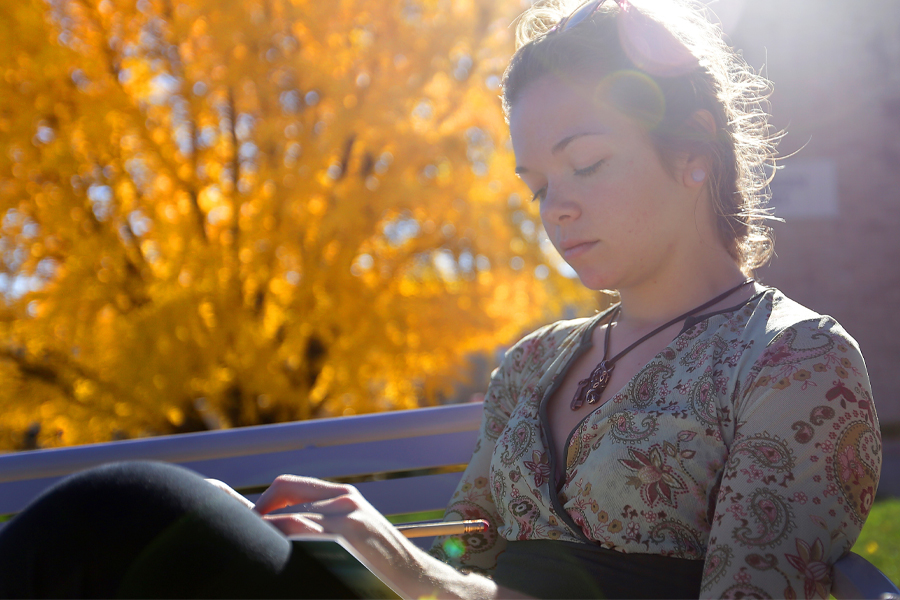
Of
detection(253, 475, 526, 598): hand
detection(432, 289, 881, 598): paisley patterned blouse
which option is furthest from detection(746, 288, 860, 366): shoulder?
detection(253, 475, 526, 598): hand

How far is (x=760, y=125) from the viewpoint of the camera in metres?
1.57

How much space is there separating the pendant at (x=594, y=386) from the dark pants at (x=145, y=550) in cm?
65

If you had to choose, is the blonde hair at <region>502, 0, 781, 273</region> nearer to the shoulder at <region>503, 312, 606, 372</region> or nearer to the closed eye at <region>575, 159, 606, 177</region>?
the closed eye at <region>575, 159, 606, 177</region>

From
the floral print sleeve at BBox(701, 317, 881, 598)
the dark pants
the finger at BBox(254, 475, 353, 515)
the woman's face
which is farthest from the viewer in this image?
the woman's face

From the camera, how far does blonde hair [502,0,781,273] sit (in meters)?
1.33

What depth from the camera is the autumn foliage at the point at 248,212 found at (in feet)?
11.8

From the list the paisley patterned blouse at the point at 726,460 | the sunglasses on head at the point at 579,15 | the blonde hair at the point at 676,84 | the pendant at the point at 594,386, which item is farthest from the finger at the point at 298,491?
the sunglasses on head at the point at 579,15

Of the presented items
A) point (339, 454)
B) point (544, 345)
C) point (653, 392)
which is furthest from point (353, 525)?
point (339, 454)

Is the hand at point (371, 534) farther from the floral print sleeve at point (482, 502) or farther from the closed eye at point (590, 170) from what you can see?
the closed eye at point (590, 170)

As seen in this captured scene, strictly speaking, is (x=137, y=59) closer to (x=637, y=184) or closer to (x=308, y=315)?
(x=308, y=315)

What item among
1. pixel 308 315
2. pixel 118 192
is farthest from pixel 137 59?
pixel 308 315

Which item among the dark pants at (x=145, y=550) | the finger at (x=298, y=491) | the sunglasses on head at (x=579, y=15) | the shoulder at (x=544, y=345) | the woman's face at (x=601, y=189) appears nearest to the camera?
the dark pants at (x=145, y=550)

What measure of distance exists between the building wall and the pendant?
686 cm

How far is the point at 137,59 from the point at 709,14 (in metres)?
3.16
